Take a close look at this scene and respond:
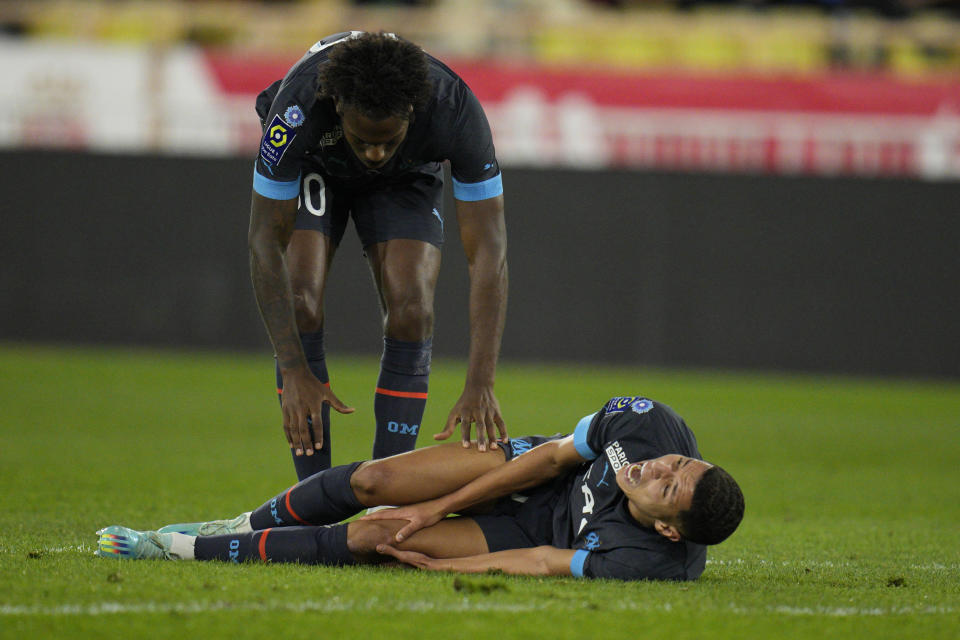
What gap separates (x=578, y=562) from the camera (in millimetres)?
4320

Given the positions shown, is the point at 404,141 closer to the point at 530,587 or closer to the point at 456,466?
the point at 456,466

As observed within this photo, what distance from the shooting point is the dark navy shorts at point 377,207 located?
5367 millimetres

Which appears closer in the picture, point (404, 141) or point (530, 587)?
point (530, 587)

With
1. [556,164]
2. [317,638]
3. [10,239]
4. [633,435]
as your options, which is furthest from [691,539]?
[10,239]

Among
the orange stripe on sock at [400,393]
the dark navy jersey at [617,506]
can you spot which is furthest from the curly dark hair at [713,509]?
the orange stripe on sock at [400,393]

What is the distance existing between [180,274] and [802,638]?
11553mm

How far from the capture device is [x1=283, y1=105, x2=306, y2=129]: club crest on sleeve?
468 cm

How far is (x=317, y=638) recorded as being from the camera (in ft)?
10.9

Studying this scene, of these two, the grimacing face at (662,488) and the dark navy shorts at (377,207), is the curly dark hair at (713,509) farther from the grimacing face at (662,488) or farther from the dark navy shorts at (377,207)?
the dark navy shorts at (377,207)

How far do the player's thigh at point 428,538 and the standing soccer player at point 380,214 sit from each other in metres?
0.31

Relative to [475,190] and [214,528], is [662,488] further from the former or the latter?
[214,528]

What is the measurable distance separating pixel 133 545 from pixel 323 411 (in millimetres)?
1115

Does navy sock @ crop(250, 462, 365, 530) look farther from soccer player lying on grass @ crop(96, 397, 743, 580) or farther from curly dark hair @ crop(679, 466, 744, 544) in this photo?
curly dark hair @ crop(679, 466, 744, 544)

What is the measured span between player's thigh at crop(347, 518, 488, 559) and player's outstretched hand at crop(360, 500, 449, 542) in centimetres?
2
